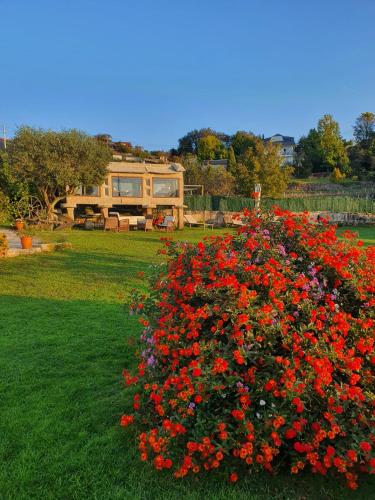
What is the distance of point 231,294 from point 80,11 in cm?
1039

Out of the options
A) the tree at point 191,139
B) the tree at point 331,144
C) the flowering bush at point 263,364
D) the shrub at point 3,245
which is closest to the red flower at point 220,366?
the flowering bush at point 263,364

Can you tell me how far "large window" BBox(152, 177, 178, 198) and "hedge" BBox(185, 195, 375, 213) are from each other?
15.2 ft

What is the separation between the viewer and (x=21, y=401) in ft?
10.5

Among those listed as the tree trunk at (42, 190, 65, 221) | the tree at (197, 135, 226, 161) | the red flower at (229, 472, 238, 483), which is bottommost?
the red flower at (229, 472, 238, 483)

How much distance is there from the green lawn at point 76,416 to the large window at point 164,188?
17073mm

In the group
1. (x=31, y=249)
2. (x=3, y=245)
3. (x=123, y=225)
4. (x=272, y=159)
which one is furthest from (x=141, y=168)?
(x=272, y=159)

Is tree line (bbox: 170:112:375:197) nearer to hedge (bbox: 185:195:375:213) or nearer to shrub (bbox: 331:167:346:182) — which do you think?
shrub (bbox: 331:167:346:182)

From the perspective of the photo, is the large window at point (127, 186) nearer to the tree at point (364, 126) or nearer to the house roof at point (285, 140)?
the tree at point (364, 126)

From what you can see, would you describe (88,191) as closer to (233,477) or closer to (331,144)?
(233,477)

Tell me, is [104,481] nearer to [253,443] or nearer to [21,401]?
[253,443]

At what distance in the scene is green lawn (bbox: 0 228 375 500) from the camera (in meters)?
2.18

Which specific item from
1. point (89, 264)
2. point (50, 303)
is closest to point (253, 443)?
point (50, 303)

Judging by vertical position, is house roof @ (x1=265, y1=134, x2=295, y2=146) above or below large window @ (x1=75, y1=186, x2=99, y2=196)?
above

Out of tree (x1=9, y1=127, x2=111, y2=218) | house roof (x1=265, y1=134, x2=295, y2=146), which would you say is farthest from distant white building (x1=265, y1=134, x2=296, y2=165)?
tree (x1=9, y1=127, x2=111, y2=218)
